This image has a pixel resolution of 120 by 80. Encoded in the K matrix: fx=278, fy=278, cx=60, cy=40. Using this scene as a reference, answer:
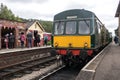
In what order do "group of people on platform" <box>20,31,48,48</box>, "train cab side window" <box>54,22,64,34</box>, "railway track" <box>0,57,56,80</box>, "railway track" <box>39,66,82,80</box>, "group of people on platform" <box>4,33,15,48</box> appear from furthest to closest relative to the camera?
"group of people on platform" <box>4,33,15,48</box> → "group of people on platform" <box>20,31,48,48</box> → "train cab side window" <box>54,22,64,34</box> → "railway track" <box>39,66,82,80</box> → "railway track" <box>0,57,56,80</box>

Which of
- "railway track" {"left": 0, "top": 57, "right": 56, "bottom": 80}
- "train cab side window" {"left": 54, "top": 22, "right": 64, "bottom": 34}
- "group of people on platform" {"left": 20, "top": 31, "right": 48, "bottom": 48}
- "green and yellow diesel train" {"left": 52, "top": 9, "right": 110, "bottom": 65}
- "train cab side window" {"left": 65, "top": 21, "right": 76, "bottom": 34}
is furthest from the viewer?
"group of people on platform" {"left": 20, "top": 31, "right": 48, "bottom": 48}

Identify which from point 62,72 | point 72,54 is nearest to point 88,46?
point 72,54

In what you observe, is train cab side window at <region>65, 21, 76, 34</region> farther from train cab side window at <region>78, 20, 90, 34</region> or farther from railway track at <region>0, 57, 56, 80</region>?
railway track at <region>0, 57, 56, 80</region>

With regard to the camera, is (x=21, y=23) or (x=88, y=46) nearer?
(x=88, y=46)

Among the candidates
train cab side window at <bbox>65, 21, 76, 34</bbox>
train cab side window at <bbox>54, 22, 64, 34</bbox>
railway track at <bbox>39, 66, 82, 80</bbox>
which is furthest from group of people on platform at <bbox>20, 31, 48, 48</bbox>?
train cab side window at <bbox>65, 21, 76, 34</bbox>

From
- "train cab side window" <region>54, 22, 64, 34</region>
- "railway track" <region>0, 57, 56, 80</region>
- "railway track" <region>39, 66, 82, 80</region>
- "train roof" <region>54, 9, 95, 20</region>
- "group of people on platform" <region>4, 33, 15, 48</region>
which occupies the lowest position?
"railway track" <region>39, 66, 82, 80</region>

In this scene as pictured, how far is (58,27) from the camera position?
14.2 metres

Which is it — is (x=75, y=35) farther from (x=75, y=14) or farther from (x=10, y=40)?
(x=10, y=40)

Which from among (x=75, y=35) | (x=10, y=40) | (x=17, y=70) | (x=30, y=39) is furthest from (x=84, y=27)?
(x=10, y=40)

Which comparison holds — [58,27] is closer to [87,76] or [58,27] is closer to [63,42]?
[63,42]

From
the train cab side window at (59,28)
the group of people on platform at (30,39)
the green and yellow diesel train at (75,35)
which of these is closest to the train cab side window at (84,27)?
the green and yellow diesel train at (75,35)

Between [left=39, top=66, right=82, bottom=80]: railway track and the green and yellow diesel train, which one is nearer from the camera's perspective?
[left=39, top=66, right=82, bottom=80]: railway track

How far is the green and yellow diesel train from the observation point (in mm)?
13156

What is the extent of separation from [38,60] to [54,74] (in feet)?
15.6
